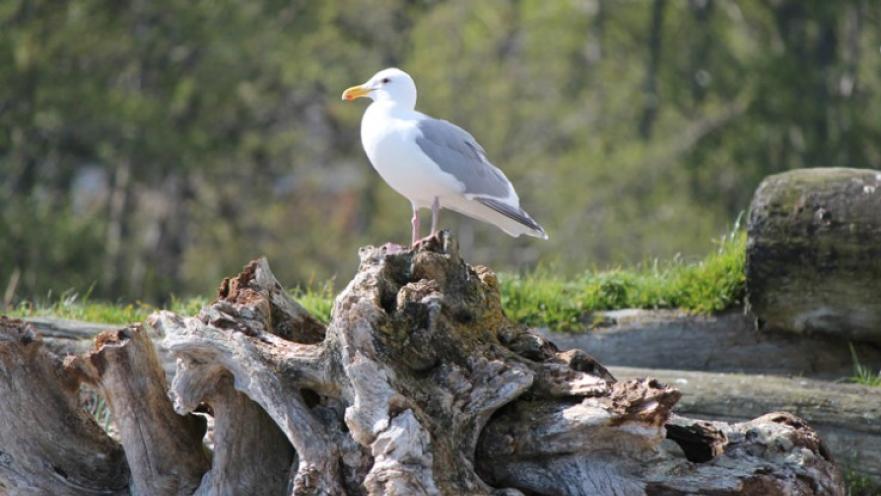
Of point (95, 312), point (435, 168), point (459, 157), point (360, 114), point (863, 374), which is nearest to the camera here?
point (863, 374)

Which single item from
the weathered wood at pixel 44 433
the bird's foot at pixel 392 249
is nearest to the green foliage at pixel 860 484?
the bird's foot at pixel 392 249

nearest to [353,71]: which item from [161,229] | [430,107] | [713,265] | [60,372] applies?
[430,107]

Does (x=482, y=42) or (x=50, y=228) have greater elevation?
(x=482, y=42)

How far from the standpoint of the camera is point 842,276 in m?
7.81

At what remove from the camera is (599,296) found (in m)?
8.92

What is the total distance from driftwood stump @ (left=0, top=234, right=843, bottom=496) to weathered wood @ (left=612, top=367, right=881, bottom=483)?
1368 mm

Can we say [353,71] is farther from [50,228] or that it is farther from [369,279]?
[369,279]

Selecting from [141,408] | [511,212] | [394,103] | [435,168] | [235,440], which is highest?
[394,103]

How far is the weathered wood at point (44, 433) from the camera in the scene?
6.04 meters

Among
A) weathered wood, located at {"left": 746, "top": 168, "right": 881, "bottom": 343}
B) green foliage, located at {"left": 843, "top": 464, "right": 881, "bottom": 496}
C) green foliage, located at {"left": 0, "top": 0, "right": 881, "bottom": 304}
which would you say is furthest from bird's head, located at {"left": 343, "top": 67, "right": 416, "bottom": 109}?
green foliage, located at {"left": 0, "top": 0, "right": 881, "bottom": 304}

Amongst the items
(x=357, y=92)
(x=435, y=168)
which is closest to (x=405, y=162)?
(x=435, y=168)

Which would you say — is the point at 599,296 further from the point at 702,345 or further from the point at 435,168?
the point at 435,168

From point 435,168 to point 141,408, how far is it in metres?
2.68

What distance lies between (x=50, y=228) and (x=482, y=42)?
36.9 feet
